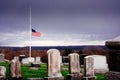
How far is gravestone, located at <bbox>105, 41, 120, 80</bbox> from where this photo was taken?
12.0 ft

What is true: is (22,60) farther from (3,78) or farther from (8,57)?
(3,78)

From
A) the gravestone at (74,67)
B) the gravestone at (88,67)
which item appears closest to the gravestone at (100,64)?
the gravestone at (74,67)

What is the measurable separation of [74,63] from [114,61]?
37.1 feet

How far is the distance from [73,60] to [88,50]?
15417mm

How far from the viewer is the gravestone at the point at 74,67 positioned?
14930 millimetres

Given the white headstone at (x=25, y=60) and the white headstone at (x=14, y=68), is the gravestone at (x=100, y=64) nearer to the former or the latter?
the white headstone at (x=14, y=68)

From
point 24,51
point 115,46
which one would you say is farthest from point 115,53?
point 24,51

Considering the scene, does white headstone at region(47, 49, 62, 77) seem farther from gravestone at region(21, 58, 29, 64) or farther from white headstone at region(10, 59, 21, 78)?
gravestone at region(21, 58, 29, 64)

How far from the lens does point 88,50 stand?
30188mm

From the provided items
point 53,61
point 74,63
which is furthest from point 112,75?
point 74,63

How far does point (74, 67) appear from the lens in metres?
15.0

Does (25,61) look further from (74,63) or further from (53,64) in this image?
(53,64)

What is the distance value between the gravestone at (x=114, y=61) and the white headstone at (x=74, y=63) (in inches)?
439

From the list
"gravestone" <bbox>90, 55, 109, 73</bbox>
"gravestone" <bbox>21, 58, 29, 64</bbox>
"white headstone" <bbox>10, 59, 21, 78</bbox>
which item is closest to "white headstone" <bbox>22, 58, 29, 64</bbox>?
"gravestone" <bbox>21, 58, 29, 64</bbox>
